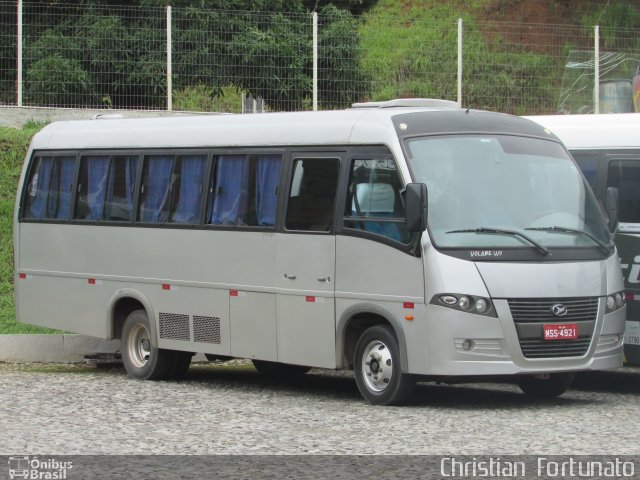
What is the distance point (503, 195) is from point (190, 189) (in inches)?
163

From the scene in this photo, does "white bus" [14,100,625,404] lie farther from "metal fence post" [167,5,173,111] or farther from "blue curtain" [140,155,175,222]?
"metal fence post" [167,5,173,111]

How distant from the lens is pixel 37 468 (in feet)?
31.9

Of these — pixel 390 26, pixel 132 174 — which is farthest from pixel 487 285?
pixel 390 26

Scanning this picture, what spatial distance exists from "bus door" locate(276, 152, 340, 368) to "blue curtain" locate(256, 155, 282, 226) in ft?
0.79

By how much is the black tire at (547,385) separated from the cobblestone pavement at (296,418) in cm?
13

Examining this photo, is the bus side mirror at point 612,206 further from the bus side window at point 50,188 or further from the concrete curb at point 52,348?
the bus side window at point 50,188

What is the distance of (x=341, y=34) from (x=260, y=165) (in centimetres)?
1142

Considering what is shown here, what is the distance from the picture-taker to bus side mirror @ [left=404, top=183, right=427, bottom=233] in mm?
12727

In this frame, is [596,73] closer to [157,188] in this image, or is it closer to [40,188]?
[40,188]

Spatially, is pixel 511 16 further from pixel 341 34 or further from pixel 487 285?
pixel 487 285

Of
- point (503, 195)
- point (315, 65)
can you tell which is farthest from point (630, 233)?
point (315, 65)

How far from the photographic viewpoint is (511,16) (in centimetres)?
5297

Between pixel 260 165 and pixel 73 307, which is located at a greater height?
pixel 260 165

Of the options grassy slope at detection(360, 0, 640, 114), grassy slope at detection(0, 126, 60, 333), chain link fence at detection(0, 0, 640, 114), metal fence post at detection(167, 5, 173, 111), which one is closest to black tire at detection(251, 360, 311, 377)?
grassy slope at detection(0, 126, 60, 333)
